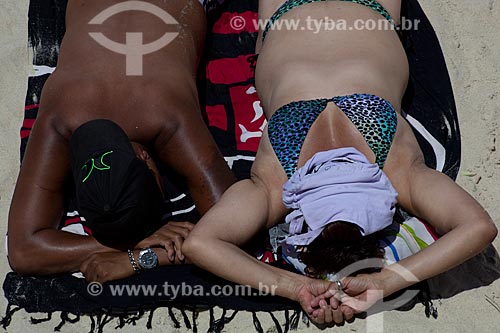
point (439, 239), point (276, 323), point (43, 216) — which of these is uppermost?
point (439, 239)

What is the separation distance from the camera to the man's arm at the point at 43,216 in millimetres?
2879

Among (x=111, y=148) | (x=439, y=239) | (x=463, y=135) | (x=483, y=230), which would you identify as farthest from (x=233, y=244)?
(x=463, y=135)

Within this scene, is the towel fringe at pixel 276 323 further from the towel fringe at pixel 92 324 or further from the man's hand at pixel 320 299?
the towel fringe at pixel 92 324

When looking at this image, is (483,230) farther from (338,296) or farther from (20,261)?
(20,261)

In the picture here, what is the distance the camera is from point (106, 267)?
2.85 metres

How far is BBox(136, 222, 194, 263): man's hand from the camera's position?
2.88 m

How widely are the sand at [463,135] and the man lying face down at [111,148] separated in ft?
0.76

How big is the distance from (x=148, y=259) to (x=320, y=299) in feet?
2.23

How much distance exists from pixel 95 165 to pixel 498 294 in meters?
1.56
